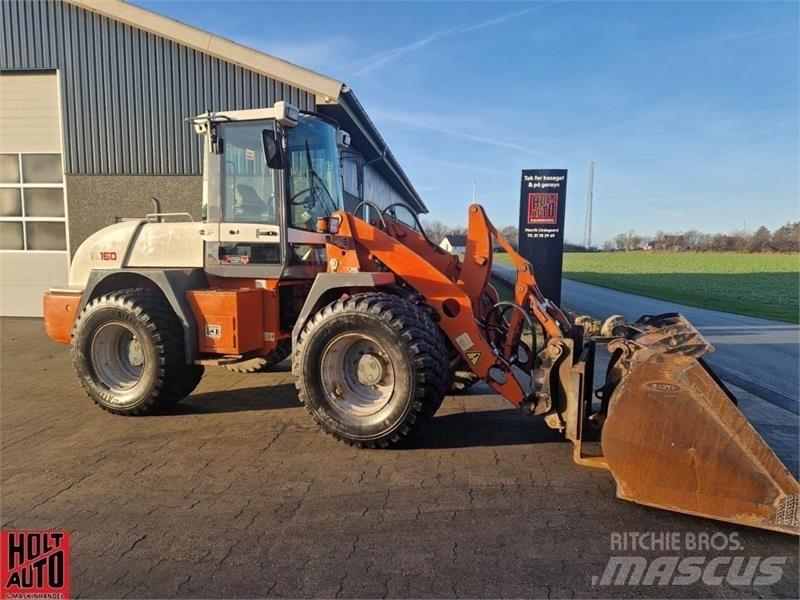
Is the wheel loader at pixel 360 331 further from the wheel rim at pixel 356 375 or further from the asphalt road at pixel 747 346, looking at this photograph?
the asphalt road at pixel 747 346

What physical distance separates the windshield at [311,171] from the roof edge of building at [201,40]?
5.83 meters

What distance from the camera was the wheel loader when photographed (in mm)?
3225

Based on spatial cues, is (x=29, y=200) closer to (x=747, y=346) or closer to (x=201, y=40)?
(x=201, y=40)

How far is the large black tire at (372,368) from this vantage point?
423 centimetres

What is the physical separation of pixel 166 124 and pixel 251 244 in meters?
7.88

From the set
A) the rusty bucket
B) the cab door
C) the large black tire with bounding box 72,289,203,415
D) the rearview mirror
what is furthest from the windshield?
→ the rusty bucket

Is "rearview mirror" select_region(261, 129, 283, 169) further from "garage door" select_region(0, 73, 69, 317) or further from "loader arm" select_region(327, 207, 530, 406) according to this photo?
"garage door" select_region(0, 73, 69, 317)

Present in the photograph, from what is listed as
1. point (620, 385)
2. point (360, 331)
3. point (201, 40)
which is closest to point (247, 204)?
point (360, 331)

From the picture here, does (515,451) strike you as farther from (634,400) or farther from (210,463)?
(210,463)

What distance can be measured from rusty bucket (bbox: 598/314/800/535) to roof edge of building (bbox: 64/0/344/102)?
952 centimetres

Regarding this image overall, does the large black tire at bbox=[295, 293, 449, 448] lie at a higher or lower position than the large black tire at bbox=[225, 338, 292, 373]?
higher

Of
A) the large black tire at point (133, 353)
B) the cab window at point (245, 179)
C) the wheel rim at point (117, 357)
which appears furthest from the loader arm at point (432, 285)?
the wheel rim at point (117, 357)

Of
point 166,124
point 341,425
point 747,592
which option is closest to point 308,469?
point 341,425

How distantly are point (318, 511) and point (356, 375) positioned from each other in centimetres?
144
